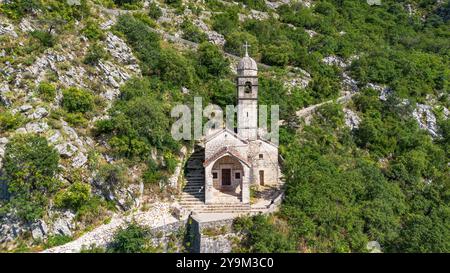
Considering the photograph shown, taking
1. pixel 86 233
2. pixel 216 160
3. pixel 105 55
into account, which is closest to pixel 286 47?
pixel 105 55

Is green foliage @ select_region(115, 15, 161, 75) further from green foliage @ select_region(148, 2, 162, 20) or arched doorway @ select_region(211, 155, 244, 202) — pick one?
arched doorway @ select_region(211, 155, 244, 202)

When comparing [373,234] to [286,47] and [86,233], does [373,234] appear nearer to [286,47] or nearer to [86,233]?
[86,233]

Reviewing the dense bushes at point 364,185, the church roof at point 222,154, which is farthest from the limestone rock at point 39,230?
the dense bushes at point 364,185

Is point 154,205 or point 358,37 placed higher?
point 358,37

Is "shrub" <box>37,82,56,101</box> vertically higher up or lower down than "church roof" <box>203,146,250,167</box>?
higher up

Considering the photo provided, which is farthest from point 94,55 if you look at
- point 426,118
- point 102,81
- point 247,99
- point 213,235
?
point 426,118

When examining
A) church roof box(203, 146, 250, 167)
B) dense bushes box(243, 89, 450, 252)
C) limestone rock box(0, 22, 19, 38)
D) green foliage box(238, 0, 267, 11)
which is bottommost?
dense bushes box(243, 89, 450, 252)

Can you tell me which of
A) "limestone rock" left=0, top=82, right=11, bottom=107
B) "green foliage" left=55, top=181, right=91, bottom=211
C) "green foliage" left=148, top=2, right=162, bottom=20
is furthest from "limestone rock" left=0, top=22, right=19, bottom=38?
"green foliage" left=148, top=2, right=162, bottom=20
